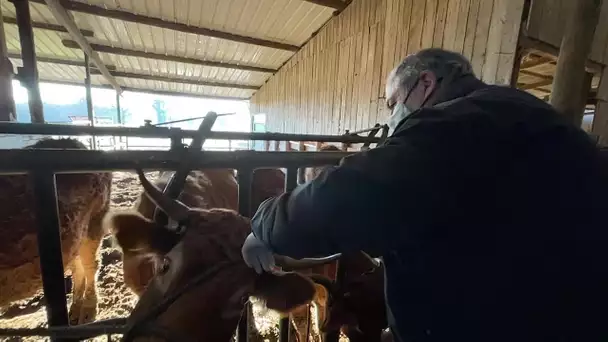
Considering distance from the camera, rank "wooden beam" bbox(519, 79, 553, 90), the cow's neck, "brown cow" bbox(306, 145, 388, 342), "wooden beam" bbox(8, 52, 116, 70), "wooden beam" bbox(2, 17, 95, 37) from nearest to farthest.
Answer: the cow's neck → "brown cow" bbox(306, 145, 388, 342) → "wooden beam" bbox(2, 17, 95, 37) → "wooden beam" bbox(519, 79, 553, 90) → "wooden beam" bbox(8, 52, 116, 70)

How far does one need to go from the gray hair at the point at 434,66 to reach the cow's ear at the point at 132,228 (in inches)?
51.0

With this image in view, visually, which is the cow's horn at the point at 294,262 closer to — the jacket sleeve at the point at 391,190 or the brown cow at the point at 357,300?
the brown cow at the point at 357,300

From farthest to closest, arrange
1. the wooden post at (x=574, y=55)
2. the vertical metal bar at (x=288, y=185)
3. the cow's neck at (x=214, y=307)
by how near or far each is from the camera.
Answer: the wooden post at (x=574, y=55), the vertical metal bar at (x=288, y=185), the cow's neck at (x=214, y=307)

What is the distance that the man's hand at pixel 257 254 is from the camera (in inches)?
40.9

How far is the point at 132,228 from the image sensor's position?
129cm

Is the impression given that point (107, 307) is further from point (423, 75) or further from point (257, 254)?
point (423, 75)

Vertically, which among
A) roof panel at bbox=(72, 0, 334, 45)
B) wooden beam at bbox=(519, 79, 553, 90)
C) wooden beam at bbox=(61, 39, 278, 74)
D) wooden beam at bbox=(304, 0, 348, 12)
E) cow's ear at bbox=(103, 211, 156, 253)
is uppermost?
wooden beam at bbox=(304, 0, 348, 12)

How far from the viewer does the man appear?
835mm

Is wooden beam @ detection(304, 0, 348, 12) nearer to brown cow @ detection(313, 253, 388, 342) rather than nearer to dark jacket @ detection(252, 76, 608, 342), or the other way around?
brown cow @ detection(313, 253, 388, 342)

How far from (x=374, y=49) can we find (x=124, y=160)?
6.15m

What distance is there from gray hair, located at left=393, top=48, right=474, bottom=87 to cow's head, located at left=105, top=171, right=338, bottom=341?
969 millimetres

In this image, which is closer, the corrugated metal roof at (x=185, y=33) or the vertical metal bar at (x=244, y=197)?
the vertical metal bar at (x=244, y=197)

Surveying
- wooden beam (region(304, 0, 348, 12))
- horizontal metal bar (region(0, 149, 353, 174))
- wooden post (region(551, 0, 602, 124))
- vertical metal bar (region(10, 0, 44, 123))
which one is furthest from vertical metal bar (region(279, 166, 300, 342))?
wooden beam (region(304, 0, 348, 12))

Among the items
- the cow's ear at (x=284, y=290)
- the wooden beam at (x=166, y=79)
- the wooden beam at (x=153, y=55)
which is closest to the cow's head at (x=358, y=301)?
the cow's ear at (x=284, y=290)
